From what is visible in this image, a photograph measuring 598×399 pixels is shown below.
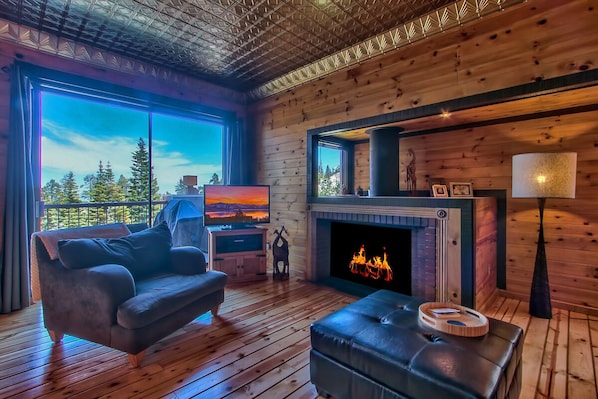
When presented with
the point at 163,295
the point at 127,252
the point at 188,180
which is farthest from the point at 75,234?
the point at 188,180

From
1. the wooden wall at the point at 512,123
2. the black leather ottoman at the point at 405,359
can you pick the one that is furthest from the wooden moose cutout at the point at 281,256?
the black leather ottoman at the point at 405,359

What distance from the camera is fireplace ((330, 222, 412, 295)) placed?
3020 millimetres

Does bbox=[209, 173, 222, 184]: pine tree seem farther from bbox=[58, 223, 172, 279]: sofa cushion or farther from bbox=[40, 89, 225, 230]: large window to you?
bbox=[58, 223, 172, 279]: sofa cushion

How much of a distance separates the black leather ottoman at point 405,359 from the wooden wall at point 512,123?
72.9 inches

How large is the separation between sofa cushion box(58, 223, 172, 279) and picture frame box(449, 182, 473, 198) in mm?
2976

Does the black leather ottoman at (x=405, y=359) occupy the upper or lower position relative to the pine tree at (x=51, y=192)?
lower

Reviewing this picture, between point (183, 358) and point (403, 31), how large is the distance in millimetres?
3293

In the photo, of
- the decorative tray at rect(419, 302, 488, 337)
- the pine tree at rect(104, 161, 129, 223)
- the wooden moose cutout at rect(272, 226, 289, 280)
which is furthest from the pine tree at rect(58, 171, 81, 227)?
the decorative tray at rect(419, 302, 488, 337)

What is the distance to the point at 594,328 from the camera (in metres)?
2.33

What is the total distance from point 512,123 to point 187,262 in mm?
3462

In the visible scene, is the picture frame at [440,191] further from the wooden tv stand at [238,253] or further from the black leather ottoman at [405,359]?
the wooden tv stand at [238,253]

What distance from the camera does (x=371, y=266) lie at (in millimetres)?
3305

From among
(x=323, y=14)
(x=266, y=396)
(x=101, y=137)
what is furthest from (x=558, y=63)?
(x=101, y=137)

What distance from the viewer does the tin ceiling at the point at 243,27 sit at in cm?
245
